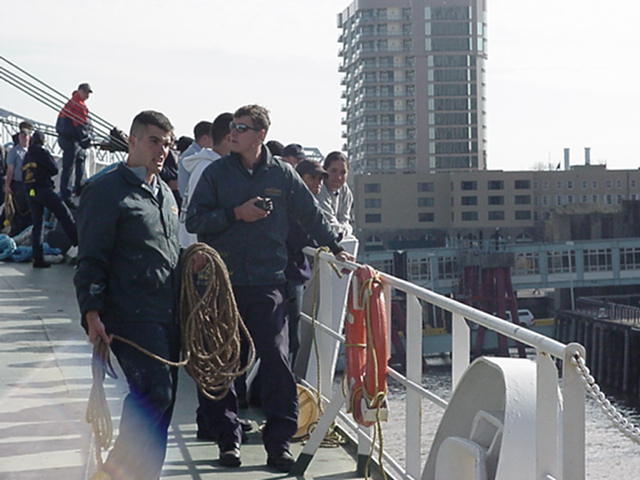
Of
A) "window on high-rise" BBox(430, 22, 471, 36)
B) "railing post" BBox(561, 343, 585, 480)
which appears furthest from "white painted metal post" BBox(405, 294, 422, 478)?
"window on high-rise" BBox(430, 22, 471, 36)

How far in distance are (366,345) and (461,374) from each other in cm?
48

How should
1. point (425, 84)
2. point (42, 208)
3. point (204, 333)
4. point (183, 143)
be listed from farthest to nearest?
1. point (425, 84)
2. point (42, 208)
3. point (183, 143)
4. point (204, 333)

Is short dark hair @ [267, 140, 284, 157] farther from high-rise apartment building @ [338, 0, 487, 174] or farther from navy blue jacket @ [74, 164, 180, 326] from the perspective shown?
high-rise apartment building @ [338, 0, 487, 174]

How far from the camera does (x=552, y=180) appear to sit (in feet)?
377

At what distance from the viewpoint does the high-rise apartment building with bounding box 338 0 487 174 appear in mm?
156500

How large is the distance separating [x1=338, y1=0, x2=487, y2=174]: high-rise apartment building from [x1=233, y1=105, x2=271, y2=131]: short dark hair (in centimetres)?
15128

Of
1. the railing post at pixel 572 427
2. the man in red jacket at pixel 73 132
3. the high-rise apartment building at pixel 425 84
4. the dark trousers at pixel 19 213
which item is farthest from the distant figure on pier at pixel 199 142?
the high-rise apartment building at pixel 425 84

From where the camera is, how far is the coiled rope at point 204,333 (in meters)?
4.21

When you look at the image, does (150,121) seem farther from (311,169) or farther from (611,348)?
(611,348)

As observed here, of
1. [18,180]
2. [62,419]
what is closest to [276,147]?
[62,419]

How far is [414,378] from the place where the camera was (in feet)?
15.5

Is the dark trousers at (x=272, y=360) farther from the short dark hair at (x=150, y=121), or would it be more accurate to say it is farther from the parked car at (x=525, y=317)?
the parked car at (x=525, y=317)

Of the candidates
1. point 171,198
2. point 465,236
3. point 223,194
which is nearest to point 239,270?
point 223,194

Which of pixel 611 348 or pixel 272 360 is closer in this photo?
pixel 272 360
